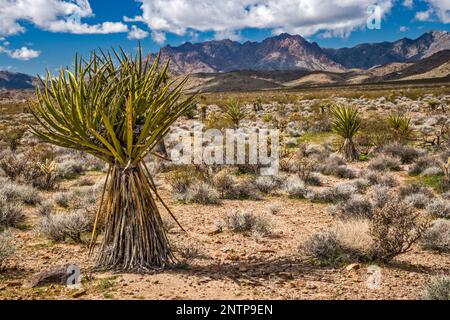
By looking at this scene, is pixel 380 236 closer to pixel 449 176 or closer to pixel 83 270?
pixel 83 270

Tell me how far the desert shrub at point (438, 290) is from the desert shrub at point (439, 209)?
15.1 ft

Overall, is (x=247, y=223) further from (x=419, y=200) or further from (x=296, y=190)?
(x=419, y=200)

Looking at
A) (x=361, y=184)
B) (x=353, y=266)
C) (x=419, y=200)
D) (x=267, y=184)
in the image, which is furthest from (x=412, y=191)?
(x=353, y=266)

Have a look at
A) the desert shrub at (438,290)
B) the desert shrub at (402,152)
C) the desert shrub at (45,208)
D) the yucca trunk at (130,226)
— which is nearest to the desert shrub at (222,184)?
the desert shrub at (45,208)

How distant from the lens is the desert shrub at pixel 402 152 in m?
14.6

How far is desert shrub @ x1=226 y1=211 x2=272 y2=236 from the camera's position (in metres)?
7.55

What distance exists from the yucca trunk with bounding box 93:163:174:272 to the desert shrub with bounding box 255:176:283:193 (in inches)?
245

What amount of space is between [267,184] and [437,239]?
5216 mm

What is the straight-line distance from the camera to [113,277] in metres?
4.93

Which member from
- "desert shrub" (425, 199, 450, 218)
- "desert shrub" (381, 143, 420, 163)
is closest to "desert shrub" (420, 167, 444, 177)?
"desert shrub" (381, 143, 420, 163)
